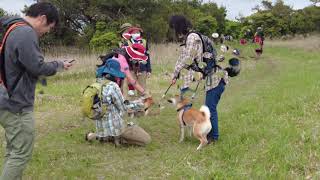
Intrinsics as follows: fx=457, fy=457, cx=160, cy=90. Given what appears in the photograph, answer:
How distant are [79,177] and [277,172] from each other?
2.32 m

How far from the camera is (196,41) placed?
21.4 feet

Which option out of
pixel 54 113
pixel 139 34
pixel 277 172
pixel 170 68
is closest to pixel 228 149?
pixel 277 172

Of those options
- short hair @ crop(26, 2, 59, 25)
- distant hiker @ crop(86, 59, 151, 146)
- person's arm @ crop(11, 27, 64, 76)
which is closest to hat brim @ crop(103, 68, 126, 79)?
distant hiker @ crop(86, 59, 151, 146)

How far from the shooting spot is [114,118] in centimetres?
667

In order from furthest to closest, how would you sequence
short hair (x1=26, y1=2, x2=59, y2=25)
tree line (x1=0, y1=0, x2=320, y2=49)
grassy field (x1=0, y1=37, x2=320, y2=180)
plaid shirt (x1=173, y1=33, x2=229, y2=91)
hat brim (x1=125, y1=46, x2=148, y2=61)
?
tree line (x1=0, y1=0, x2=320, y2=49), hat brim (x1=125, y1=46, x2=148, y2=61), plaid shirt (x1=173, y1=33, x2=229, y2=91), grassy field (x1=0, y1=37, x2=320, y2=180), short hair (x1=26, y1=2, x2=59, y2=25)

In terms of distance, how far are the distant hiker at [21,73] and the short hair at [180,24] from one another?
250cm

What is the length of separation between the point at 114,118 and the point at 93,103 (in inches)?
17.3

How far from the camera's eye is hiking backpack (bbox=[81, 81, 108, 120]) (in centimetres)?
638

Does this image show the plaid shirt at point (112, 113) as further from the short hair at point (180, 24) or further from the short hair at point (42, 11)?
the short hair at point (42, 11)

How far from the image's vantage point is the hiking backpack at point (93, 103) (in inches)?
251

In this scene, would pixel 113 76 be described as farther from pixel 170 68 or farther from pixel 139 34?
pixel 170 68

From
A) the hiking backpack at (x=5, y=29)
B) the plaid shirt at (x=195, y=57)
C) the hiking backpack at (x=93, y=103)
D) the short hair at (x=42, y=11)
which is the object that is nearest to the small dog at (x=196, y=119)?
the plaid shirt at (x=195, y=57)

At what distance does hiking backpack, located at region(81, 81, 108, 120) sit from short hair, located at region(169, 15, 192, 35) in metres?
1.38

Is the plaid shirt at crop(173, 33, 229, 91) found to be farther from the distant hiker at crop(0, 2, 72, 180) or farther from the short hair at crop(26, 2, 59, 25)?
the short hair at crop(26, 2, 59, 25)
